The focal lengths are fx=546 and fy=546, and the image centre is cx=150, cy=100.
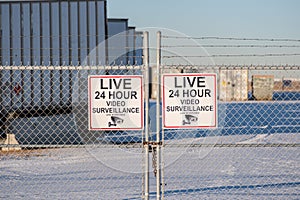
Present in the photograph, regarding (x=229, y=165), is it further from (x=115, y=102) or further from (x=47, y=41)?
(x=47, y=41)

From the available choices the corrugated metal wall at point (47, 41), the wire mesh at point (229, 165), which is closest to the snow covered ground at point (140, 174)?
the wire mesh at point (229, 165)

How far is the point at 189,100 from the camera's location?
20.7 ft

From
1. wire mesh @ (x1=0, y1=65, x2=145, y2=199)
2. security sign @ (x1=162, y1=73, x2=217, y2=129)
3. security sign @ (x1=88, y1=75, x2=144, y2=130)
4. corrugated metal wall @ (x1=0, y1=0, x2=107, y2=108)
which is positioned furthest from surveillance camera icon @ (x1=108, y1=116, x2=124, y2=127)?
corrugated metal wall @ (x1=0, y1=0, x2=107, y2=108)

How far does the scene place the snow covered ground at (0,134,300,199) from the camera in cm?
934

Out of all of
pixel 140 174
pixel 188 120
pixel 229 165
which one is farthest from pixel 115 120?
pixel 229 165

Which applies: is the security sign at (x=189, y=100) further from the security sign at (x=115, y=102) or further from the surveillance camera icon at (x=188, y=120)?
the security sign at (x=115, y=102)

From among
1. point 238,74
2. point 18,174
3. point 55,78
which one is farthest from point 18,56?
point 238,74

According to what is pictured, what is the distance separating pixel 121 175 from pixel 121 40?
1011 cm

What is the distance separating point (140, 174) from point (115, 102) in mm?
5403

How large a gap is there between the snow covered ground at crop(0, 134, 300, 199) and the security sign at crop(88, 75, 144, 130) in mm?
361

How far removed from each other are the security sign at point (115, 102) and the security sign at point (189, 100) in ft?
1.03

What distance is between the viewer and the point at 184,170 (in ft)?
39.5

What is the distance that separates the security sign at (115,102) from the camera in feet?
20.9

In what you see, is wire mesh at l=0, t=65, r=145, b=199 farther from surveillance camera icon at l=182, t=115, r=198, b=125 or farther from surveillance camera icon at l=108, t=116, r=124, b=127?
surveillance camera icon at l=182, t=115, r=198, b=125
